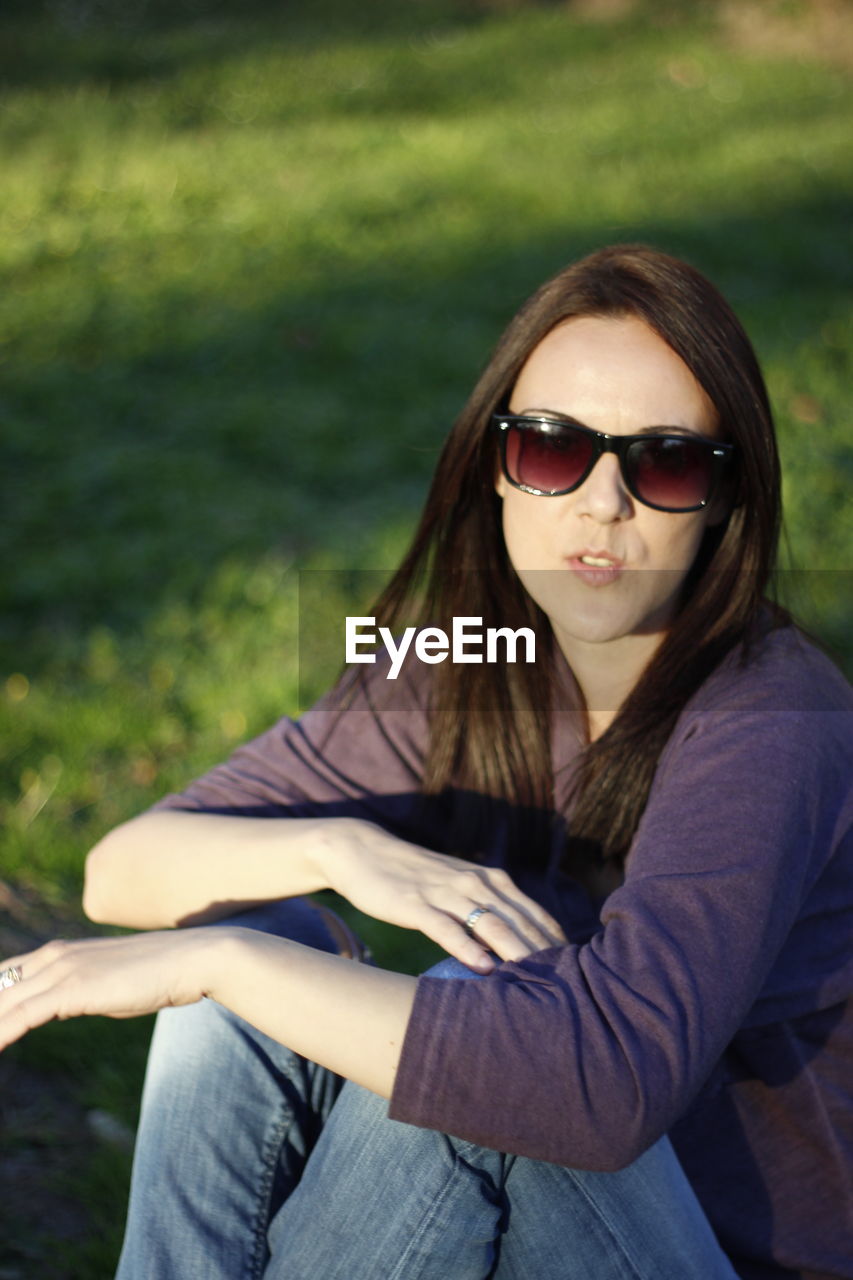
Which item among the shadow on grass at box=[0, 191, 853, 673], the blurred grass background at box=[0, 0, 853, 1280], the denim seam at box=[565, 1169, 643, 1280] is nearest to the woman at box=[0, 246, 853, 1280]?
the denim seam at box=[565, 1169, 643, 1280]

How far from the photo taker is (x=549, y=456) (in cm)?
214

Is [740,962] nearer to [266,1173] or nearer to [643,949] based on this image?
[643,949]

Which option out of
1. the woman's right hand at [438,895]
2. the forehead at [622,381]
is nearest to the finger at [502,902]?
the woman's right hand at [438,895]

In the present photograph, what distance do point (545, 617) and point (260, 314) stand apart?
16.9 feet

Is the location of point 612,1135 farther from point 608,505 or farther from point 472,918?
point 608,505

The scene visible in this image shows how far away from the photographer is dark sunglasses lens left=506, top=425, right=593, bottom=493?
6.90 feet

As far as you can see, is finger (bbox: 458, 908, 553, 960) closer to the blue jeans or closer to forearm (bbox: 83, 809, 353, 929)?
the blue jeans

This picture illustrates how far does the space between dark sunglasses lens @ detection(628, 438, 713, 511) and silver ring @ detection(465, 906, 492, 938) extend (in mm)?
676

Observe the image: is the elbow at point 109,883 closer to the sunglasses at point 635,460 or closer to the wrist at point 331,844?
the wrist at point 331,844

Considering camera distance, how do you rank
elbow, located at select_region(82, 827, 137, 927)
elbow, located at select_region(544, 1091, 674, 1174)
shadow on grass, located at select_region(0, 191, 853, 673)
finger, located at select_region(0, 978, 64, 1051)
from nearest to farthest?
elbow, located at select_region(544, 1091, 674, 1174) < finger, located at select_region(0, 978, 64, 1051) < elbow, located at select_region(82, 827, 137, 927) < shadow on grass, located at select_region(0, 191, 853, 673)

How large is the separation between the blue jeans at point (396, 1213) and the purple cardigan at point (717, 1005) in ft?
0.36

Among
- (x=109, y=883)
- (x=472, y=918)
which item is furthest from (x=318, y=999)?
(x=109, y=883)

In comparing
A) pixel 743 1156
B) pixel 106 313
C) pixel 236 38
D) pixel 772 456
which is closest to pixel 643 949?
pixel 743 1156

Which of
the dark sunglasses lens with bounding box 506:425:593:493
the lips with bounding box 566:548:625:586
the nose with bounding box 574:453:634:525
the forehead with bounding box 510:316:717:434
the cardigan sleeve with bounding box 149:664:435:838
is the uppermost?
the forehead with bounding box 510:316:717:434
